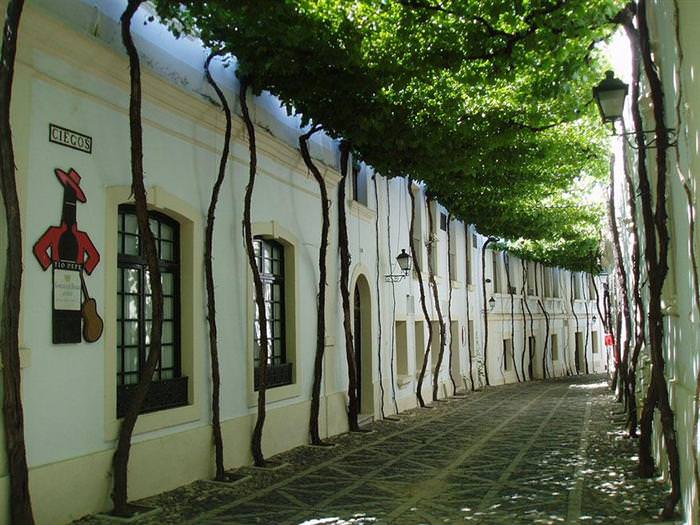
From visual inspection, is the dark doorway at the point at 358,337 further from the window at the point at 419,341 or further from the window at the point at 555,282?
the window at the point at 555,282

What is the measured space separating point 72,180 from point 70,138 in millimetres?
419

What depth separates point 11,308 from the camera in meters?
5.74

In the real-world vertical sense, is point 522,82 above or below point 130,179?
above

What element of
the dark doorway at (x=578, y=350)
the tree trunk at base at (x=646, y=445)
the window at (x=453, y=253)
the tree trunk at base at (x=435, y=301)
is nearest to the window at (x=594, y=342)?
the dark doorway at (x=578, y=350)

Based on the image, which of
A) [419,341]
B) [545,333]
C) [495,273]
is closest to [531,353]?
[545,333]

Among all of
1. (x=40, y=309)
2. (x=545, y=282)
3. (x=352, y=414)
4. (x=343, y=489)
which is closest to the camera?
(x=40, y=309)

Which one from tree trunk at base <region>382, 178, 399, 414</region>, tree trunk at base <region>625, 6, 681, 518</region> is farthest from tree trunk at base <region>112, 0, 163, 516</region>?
tree trunk at base <region>382, 178, 399, 414</region>

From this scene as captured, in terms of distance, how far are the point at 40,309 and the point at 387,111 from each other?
21.1 feet

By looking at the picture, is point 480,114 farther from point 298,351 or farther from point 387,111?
point 298,351

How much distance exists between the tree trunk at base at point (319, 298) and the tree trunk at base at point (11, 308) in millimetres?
6170

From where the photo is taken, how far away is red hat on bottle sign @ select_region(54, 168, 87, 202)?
6.70 metres

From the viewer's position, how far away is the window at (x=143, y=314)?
7809 millimetres

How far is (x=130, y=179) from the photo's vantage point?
25.2ft

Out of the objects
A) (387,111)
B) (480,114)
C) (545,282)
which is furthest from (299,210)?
(545,282)
